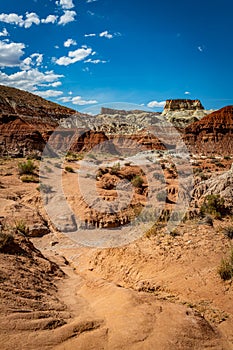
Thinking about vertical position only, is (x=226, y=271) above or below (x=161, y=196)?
below

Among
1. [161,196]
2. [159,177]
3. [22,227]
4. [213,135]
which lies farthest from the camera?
[213,135]

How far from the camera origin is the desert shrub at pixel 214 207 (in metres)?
9.40

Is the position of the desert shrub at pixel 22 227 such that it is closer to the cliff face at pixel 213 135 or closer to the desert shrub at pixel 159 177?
the desert shrub at pixel 159 177

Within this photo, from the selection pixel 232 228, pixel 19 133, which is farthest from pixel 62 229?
pixel 19 133

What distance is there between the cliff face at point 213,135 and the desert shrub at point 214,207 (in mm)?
30557

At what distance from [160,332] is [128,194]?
420 inches

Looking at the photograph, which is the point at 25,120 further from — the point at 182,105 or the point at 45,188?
the point at 182,105

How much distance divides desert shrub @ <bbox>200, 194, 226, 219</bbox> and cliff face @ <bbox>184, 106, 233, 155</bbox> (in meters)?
30.6

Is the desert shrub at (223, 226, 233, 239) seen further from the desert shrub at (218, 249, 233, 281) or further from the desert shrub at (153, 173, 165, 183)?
the desert shrub at (153, 173, 165, 183)

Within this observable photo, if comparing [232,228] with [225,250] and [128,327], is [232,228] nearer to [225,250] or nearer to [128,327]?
[225,250]

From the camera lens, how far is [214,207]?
382 inches

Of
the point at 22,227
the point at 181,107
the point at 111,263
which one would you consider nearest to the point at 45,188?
the point at 22,227

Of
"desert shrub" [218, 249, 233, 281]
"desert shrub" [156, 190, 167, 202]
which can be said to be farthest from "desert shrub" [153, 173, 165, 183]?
"desert shrub" [218, 249, 233, 281]

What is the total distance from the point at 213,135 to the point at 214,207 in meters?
33.2
